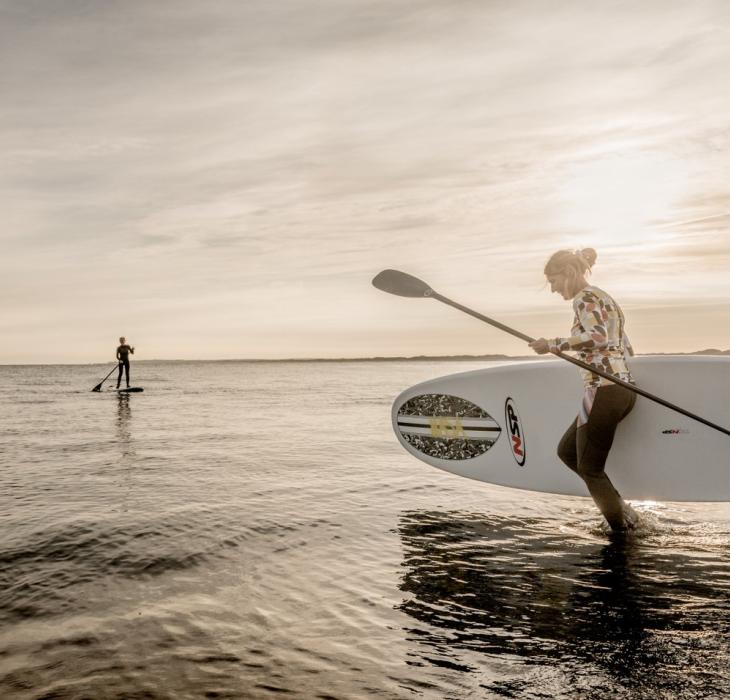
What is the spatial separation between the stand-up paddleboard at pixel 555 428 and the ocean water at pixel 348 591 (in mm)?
348

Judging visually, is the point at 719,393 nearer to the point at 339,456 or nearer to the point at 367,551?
the point at 367,551

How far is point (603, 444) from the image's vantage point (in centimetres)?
525

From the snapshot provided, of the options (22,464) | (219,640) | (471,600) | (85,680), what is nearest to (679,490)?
(471,600)

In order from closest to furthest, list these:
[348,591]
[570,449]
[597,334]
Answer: [348,591], [597,334], [570,449]

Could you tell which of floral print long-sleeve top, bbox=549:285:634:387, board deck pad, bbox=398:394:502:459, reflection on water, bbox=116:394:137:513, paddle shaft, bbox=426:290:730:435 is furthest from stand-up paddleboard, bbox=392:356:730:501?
reflection on water, bbox=116:394:137:513

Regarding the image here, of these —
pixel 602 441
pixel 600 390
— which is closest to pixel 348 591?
pixel 602 441

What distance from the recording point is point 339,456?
1043cm

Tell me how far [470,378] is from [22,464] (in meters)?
6.63

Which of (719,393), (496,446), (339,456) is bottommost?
(339,456)

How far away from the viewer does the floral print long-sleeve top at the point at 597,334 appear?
495 centimetres

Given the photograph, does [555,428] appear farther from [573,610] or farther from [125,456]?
[125,456]

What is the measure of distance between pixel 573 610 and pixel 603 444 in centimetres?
170

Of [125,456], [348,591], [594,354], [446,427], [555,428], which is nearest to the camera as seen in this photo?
[348,591]

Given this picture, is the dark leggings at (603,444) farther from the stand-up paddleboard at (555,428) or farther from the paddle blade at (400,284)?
the paddle blade at (400,284)
